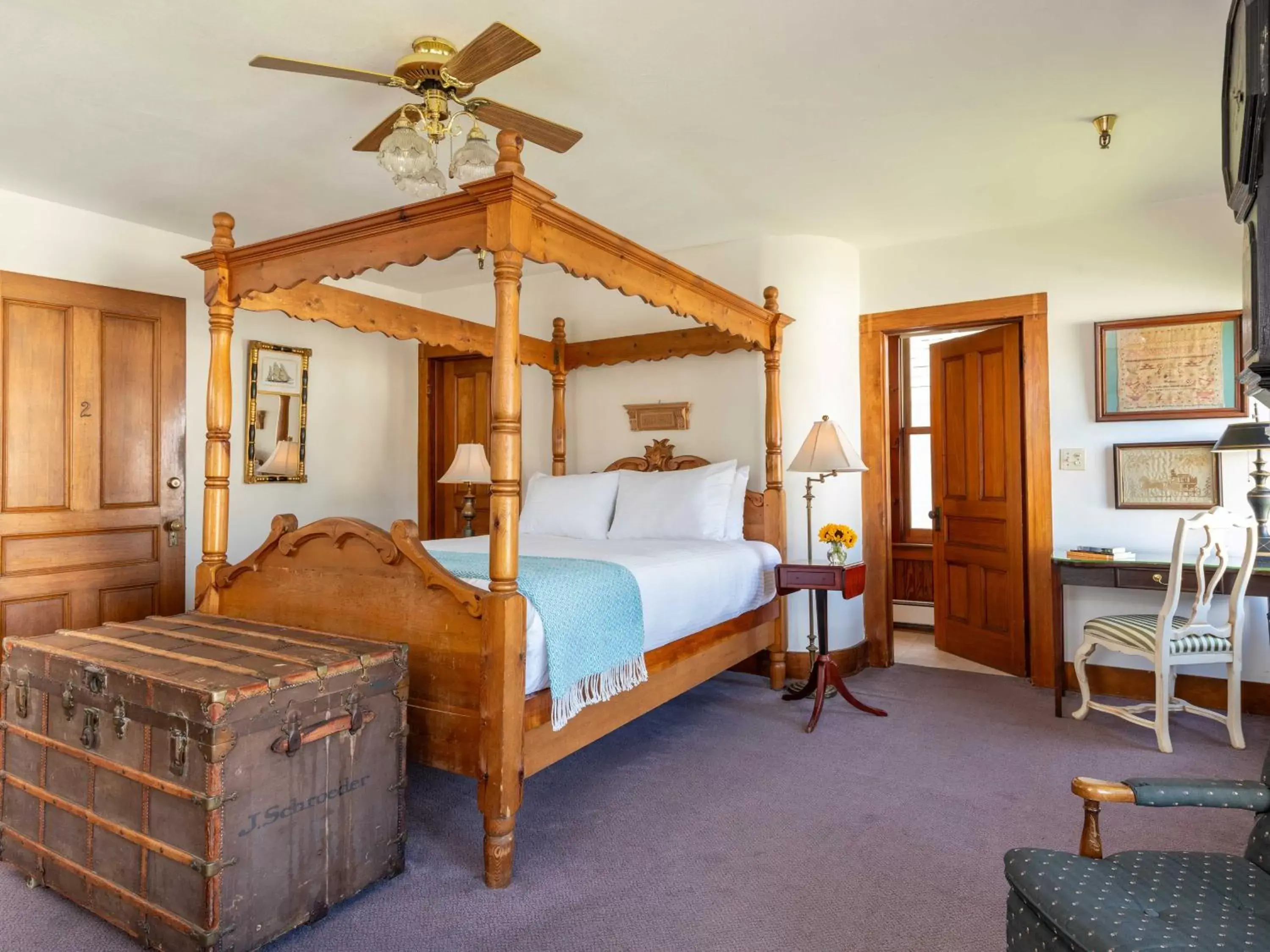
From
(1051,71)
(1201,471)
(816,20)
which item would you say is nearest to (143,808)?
(816,20)

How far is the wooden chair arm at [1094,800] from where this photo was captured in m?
1.45

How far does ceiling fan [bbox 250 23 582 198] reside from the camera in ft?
7.07

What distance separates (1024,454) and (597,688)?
3.02 m

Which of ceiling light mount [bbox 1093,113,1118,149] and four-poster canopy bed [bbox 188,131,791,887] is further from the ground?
ceiling light mount [bbox 1093,113,1118,149]

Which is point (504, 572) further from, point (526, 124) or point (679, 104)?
point (679, 104)

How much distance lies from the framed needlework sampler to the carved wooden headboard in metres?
1.85

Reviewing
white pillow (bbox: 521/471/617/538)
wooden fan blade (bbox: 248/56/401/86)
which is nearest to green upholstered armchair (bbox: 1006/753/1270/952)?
wooden fan blade (bbox: 248/56/401/86)

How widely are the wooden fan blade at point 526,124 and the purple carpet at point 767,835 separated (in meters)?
2.23

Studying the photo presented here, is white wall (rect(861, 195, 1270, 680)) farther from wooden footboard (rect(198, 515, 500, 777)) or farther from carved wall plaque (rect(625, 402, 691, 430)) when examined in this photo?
wooden footboard (rect(198, 515, 500, 777))

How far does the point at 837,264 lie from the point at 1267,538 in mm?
2557

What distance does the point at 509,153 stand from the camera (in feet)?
7.20

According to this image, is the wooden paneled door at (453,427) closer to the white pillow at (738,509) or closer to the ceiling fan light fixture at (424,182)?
the white pillow at (738,509)

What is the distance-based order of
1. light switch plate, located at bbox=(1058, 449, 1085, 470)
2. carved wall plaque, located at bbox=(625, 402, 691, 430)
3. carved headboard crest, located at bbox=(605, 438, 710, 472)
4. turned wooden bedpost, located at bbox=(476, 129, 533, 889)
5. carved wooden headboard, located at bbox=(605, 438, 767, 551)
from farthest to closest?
carved wall plaque, located at bbox=(625, 402, 691, 430), carved headboard crest, located at bbox=(605, 438, 710, 472), carved wooden headboard, located at bbox=(605, 438, 767, 551), light switch plate, located at bbox=(1058, 449, 1085, 470), turned wooden bedpost, located at bbox=(476, 129, 533, 889)

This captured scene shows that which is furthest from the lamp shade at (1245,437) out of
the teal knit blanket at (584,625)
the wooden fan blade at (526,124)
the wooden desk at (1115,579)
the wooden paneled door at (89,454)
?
the wooden paneled door at (89,454)
